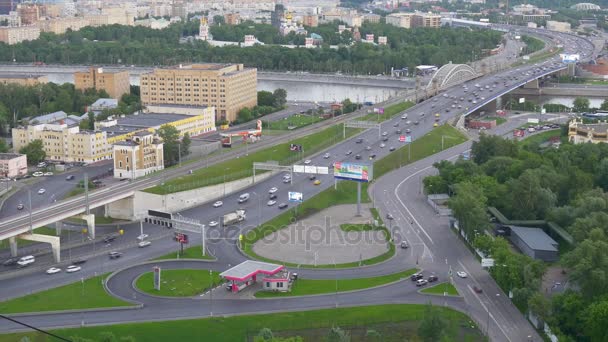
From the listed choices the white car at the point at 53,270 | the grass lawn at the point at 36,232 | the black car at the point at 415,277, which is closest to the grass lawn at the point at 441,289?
the black car at the point at 415,277

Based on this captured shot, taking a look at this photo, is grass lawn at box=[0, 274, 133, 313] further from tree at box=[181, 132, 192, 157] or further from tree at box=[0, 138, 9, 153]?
tree at box=[0, 138, 9, 153]

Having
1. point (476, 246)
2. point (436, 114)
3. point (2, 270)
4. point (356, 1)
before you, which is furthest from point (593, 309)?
point (356, 1)

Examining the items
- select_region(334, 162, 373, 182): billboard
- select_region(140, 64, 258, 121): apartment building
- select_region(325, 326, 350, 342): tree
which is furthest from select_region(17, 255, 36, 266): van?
select_region(140, 64, 258, 121): apartment building

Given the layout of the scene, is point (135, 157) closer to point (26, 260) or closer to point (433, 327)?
point (26, 260)

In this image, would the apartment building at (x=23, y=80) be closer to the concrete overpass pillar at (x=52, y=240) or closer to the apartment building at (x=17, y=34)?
the apartment building at (x=17, y=34)

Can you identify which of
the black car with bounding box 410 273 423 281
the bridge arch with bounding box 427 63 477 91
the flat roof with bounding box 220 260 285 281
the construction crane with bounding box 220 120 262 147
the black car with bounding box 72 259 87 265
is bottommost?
the black car with bounding box 72 259 87 265

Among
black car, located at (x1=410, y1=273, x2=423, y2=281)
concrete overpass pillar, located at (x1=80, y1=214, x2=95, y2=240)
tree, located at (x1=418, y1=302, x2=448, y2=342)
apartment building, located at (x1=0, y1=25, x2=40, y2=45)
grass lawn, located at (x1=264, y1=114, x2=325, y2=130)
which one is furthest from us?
apartment building, located at (x1=0, y1=25, x2=40, y2=45)

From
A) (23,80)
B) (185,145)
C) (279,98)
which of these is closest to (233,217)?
(185,145)
